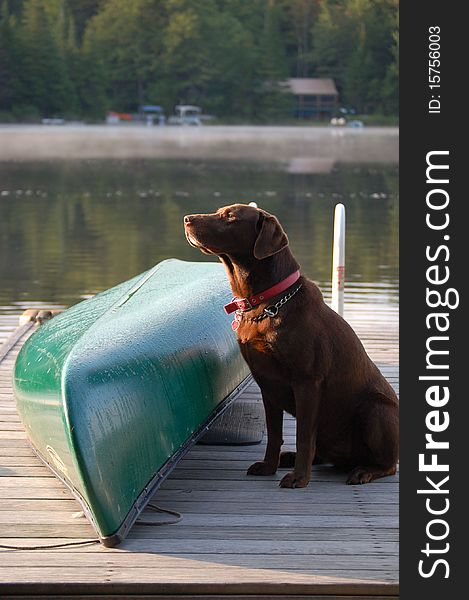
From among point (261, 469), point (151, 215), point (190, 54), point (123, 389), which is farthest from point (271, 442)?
point (190, 54)

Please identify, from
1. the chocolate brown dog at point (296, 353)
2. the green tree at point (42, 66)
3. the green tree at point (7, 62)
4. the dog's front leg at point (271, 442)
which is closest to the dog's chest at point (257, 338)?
the chocolate brown dog at point (296, 353)

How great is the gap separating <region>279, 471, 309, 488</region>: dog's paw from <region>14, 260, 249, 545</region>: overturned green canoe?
436 millimetres

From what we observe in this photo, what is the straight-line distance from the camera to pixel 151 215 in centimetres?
2423

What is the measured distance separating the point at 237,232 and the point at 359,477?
1161 mm

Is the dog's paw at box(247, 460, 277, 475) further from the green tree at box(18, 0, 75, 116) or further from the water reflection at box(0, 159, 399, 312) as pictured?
the green tree at box(18, 0, 75, 116)

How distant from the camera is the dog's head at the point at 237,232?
14.6 ft

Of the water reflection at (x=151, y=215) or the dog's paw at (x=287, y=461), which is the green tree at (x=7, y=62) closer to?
the water reflection at (x=151, y=215)

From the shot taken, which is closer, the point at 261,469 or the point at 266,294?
the point at 266,294

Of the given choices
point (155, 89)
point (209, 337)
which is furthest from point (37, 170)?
point (155, 89)

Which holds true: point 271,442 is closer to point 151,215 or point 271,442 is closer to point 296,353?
point 296,353

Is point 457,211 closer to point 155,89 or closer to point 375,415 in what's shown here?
point 375,415

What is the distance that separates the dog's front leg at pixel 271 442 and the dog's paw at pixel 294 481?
6.3 inches

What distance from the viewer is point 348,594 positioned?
3.72m

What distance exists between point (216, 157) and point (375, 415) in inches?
1761
